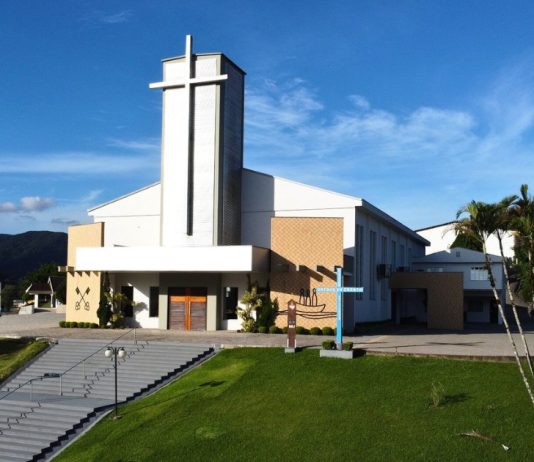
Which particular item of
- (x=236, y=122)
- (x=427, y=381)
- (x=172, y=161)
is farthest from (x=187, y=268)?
(x=427, y=381)

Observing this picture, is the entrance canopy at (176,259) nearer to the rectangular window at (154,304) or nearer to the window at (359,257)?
the rectangular window at (154,304)

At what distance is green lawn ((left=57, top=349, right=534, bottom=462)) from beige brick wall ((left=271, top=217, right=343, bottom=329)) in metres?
7.98

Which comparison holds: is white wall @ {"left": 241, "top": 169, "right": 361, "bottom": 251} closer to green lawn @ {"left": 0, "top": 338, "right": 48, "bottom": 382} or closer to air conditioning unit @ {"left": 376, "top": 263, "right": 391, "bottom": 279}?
air conditioning unit @ {"left": 376, "top": 263, "right": 391, "bottom": 279}

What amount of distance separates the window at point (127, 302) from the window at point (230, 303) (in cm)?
545

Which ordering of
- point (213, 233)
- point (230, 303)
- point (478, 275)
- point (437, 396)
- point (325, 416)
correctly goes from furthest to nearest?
point (478, 275) < point (230, 303) < point (213, 233) < point (325, 416) < point (437, 396)

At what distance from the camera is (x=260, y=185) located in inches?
1382

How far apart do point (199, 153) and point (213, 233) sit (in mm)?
4217

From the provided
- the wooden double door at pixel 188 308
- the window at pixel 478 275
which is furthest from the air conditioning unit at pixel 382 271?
the wooden double door at pixel 188 308

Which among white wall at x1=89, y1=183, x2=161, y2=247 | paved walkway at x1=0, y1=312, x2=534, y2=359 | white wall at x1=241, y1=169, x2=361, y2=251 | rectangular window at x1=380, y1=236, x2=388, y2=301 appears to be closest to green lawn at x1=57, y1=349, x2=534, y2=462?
paved walkway at x1=0, y1=312, x2=534, y2=359

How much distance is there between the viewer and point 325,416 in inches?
709

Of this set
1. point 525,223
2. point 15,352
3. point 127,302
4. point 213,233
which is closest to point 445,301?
point 213,233

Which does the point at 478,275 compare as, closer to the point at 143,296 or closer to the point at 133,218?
the point at 143,296

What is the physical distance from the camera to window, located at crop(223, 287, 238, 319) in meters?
33.4

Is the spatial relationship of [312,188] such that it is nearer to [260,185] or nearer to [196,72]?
[260,185]
